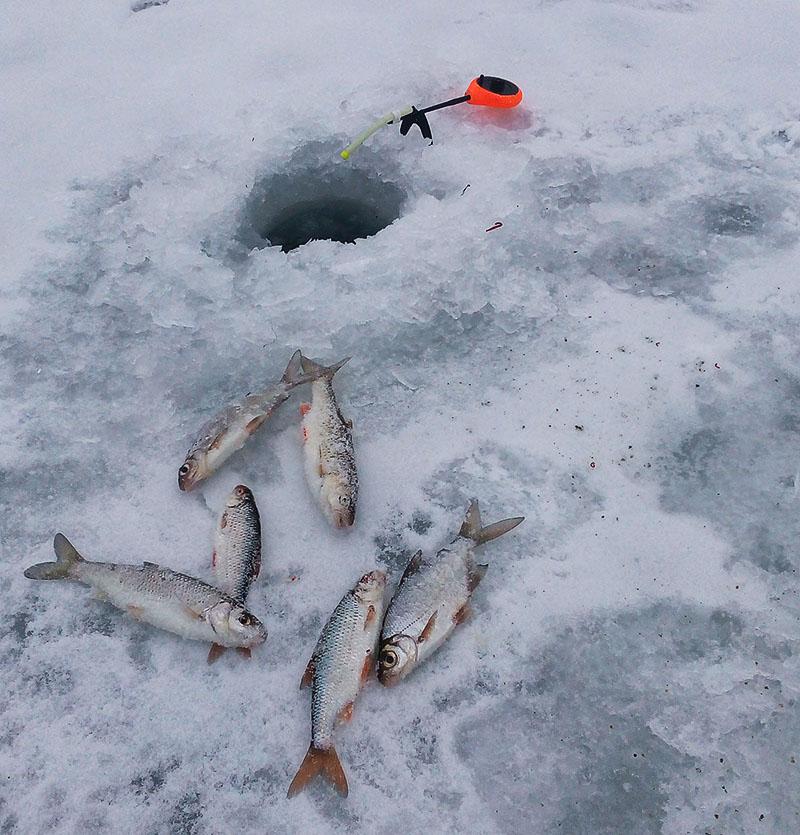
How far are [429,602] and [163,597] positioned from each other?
1145 millimetres

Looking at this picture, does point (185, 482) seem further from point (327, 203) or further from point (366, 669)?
point (327, 203)

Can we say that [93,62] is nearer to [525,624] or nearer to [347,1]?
[347,1]

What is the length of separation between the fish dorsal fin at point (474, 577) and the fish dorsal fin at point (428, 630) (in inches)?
9.7

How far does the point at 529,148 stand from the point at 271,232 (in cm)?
196

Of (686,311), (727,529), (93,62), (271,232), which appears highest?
(93,62)

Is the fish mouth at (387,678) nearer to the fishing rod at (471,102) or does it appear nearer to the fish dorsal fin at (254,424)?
the fish dorsal fin at (254,424)

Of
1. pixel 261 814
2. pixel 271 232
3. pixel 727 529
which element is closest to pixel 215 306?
pixel 271 232

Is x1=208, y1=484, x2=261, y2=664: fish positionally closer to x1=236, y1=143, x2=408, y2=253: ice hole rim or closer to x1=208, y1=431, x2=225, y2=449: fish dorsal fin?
x1=208, y1=431, x2=225, y2=449: fish dorsal fin

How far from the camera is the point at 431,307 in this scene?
4211mm

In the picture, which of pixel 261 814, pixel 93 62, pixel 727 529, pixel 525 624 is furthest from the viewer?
pixel 93 62

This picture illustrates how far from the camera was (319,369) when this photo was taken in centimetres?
386

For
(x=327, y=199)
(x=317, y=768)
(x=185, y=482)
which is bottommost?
(x=317, y=768)

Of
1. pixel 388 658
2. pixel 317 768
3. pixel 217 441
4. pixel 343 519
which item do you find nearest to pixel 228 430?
pixel 217 441

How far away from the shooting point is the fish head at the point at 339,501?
130 inches
